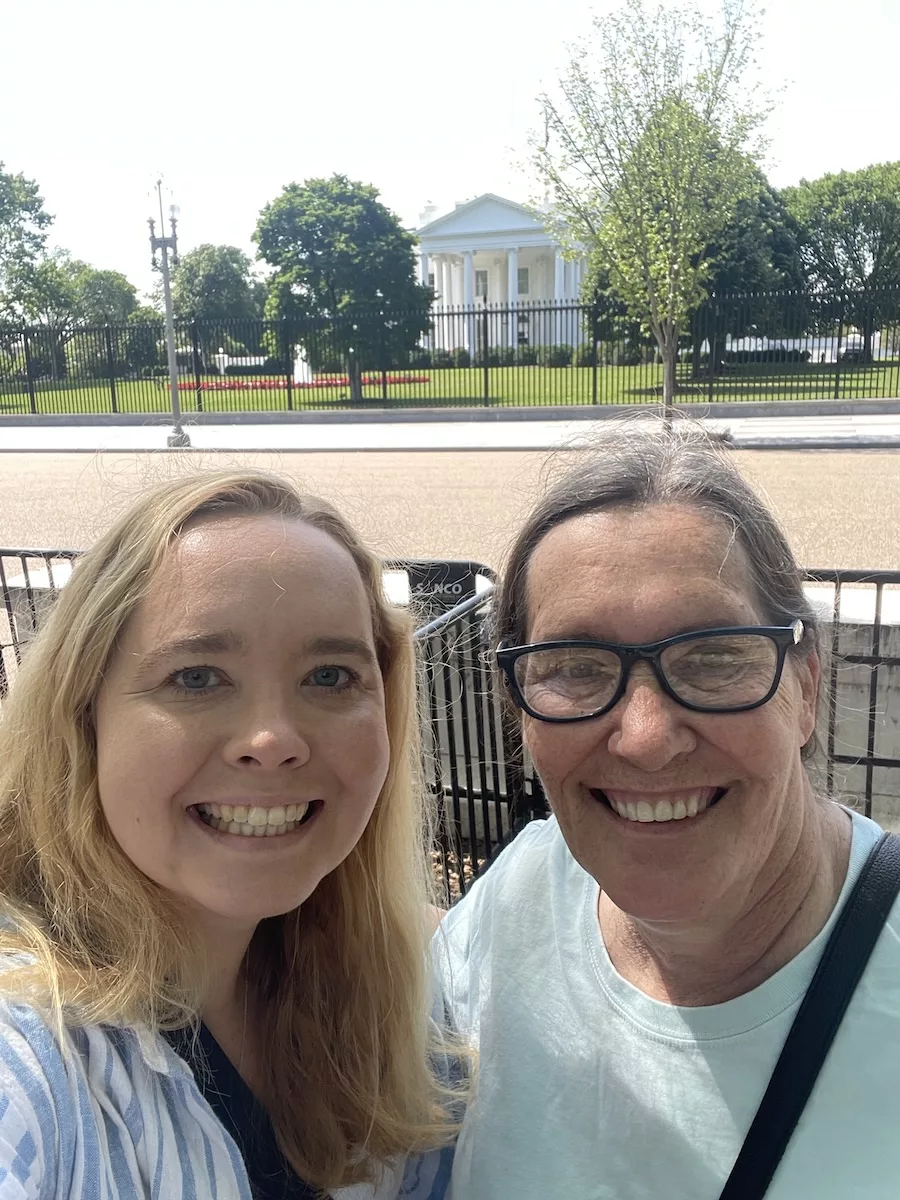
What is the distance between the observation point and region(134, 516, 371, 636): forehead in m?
1.49

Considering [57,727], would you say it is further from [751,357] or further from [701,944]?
[751,357]

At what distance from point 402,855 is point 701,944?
0.59 m

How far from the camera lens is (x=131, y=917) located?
4.92 ft

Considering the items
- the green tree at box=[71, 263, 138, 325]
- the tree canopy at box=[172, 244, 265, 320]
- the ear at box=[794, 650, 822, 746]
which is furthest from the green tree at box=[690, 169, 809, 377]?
the green tree at box=[71, 263, 138, 325]

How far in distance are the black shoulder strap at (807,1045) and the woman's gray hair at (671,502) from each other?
426 mm

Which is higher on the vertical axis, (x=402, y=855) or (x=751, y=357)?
(x=751, y=357)

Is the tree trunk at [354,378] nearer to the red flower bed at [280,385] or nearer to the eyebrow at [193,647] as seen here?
the red flower bed at [280,385]

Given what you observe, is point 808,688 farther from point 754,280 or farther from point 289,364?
point 754,280

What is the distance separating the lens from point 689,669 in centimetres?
152

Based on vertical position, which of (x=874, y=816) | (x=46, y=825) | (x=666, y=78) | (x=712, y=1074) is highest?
(x=666, y=78)

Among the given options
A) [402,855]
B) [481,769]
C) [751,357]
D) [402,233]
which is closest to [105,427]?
[751,357]

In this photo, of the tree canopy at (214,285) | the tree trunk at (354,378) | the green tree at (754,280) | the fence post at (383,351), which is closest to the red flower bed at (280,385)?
the tree trunk at (354,378)

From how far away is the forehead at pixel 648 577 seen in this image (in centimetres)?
153

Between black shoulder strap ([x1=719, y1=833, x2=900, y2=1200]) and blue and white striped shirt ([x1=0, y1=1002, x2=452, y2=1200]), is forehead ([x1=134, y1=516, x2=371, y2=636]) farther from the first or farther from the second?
black shoulder strap ([x1=719, y1=833, x2=900, y2=1200])
